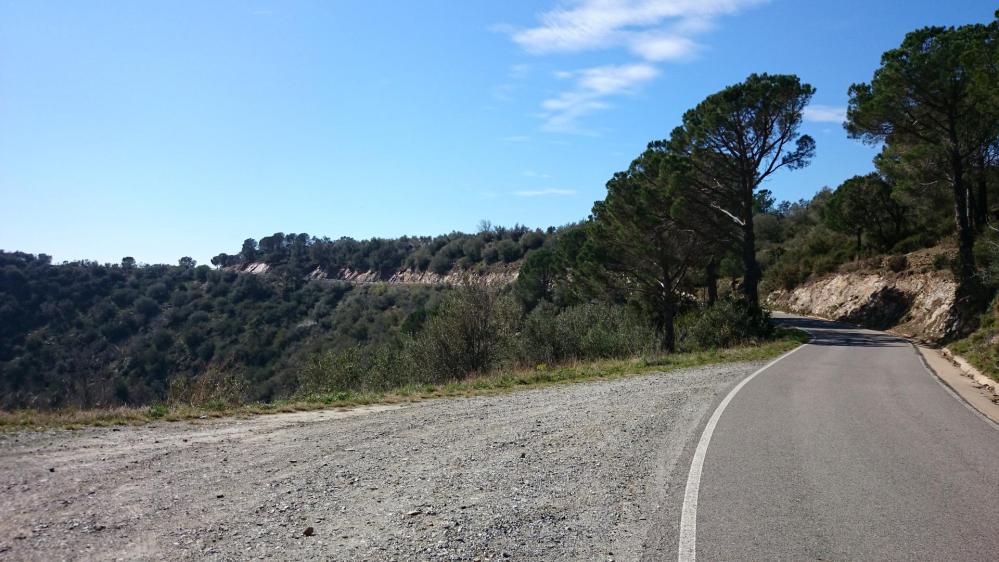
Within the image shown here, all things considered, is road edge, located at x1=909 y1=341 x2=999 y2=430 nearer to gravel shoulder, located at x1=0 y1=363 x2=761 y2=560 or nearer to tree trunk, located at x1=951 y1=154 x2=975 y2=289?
gravel shoulder, located at x1=0 y1=363 x2=761 y2=560

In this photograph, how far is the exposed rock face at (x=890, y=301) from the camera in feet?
98.4

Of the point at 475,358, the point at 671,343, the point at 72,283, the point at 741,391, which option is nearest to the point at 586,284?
the point at 671,343

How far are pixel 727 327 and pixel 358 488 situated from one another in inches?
960

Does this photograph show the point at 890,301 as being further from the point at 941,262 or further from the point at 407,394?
the point at 407,394

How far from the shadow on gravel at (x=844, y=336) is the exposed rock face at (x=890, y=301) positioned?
1472mm

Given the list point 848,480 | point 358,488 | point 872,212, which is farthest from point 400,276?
point 848,480

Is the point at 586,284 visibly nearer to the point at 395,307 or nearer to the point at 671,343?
the point at 671,343

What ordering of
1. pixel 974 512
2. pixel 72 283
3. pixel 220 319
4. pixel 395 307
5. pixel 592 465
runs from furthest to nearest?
pixel 395 307 → pixel 220 319 → pixel 72 283 → pixel 592 465 → pixel 974 512

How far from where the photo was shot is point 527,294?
185ft

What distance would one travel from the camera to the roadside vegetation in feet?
83.7

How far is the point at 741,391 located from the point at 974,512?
292 inches

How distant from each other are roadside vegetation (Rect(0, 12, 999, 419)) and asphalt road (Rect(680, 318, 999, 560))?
855 centimetres

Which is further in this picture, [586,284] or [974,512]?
[586,284]

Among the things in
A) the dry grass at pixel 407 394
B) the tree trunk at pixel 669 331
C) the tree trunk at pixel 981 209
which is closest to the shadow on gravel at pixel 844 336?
the dry grass at pixel 407 394
